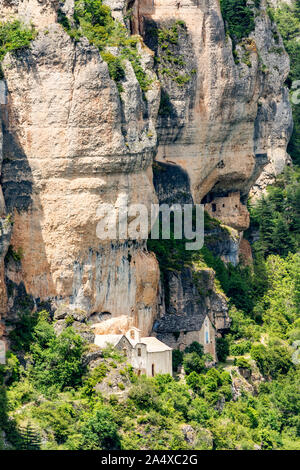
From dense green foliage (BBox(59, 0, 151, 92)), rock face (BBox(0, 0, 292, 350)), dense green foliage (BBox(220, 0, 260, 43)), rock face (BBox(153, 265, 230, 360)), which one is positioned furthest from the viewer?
dense green foliage (BBox(220, 0, 260, 43))

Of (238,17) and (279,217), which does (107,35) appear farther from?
(279,217)

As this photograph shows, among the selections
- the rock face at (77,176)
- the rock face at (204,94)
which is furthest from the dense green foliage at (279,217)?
the rock face at (77,176)

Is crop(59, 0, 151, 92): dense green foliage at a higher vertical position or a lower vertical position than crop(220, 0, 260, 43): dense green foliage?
lower

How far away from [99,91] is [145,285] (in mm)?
8866

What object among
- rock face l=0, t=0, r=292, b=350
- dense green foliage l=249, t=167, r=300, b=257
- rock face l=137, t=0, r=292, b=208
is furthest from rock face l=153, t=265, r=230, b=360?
dense green foliage l=249, t=167, r=300, b=257

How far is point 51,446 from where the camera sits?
56688mm

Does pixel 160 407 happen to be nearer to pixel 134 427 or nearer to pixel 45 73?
pixel 134 427

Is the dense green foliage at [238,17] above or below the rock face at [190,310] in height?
above

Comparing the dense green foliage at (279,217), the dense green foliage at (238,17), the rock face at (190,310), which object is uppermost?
the dense green foliage at (238,17)

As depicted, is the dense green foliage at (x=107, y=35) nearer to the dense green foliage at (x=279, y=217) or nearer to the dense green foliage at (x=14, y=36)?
the dense green foliage at (x=14, y=36)

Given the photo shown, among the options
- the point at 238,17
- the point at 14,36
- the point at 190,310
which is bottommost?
the point at 190,310

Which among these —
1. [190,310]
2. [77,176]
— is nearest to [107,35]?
[77,176]

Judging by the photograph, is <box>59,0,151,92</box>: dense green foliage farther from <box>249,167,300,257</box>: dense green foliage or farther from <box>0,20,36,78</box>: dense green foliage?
<box>249,167,300,257</box>: dense green foliage
